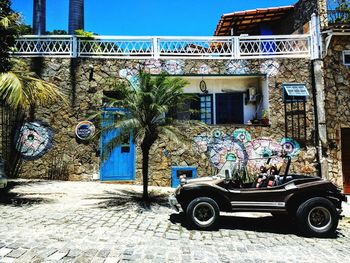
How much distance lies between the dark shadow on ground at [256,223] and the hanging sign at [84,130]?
5.53 metres

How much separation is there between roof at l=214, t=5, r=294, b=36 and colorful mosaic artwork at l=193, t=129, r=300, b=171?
6.40m

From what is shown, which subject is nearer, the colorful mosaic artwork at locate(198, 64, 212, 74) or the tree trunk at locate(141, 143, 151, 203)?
the tree trunk at locate(141, 143, 151, 203)

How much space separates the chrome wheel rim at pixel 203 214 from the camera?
618 cm

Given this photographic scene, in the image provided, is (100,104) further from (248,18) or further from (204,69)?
(248,18)

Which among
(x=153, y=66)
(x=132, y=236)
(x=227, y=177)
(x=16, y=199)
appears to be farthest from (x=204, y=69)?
(x=16, y=199)

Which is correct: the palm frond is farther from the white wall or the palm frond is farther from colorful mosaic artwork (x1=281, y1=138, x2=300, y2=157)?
colorful mosaic artwork (x1=281, y1=138, x2=300, y2=157)

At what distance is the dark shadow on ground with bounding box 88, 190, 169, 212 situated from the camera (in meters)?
7.81

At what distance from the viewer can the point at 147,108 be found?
26.1ft

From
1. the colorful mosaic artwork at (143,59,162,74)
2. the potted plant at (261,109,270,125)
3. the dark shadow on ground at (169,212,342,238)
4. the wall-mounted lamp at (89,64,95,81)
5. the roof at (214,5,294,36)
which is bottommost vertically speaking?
the dark shadow on ground at (169,212,342,238)

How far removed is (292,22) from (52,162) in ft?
41.4

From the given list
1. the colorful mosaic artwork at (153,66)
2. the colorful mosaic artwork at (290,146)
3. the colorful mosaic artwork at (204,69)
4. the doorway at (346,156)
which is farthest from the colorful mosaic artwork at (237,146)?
the colorful mosaic artwork at (153,66)

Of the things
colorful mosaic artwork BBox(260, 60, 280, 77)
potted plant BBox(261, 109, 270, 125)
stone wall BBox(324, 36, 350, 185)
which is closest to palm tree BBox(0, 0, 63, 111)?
potted plant BBox(261, 109, 270, 125)

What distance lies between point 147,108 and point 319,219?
4894mm

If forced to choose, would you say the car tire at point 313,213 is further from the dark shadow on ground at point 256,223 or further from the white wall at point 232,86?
the white wall at point 232,86
